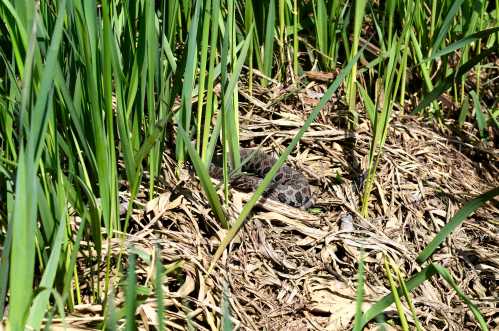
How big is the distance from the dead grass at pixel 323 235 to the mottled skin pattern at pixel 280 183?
64 millimetres

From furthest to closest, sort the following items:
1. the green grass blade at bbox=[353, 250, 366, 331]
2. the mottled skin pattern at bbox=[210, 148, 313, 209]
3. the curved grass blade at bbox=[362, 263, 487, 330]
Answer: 1. the mottled skin pattern at bbox=[210, 148, 313, 209]
2. the curved grass blade at bbox=[362, 263, 487, 330]
3. the green grass blade at bbox=[353, 250, 366, 331]

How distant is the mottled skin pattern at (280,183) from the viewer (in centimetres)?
359

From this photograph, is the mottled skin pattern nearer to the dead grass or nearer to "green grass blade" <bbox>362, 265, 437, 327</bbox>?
the dead grass

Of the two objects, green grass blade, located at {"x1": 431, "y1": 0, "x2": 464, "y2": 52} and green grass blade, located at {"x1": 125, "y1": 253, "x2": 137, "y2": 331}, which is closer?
green grass blade, located at {"x1": 125, "y1": 253, "x2": 137, "y2": 331}

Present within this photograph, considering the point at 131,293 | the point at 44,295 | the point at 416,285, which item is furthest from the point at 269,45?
the point at 131,293

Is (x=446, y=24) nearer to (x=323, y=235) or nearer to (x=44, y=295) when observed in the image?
(x=323, y=235)

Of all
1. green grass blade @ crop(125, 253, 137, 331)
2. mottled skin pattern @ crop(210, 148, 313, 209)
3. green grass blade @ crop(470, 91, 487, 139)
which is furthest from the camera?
green grass blade @ crop(470, 91, 487, 139)

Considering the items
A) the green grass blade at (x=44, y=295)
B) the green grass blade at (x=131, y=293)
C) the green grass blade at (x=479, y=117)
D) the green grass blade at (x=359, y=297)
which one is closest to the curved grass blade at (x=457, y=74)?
the green grass blade at (x=479, y=117)

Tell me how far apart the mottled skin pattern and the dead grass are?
0.06 meters

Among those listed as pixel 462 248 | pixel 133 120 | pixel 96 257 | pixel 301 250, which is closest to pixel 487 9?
pixel 462 248

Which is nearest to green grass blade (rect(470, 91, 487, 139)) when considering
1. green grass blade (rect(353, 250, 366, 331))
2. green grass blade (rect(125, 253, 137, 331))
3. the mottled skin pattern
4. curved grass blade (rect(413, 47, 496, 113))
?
curved grass blade (rect(413, 47, 496, 113))

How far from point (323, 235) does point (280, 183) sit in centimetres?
51

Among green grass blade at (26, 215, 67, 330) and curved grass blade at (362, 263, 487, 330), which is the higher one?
green grass blade at (26, 215, 67, 330)

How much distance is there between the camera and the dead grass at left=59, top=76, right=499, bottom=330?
2895 millimetres
